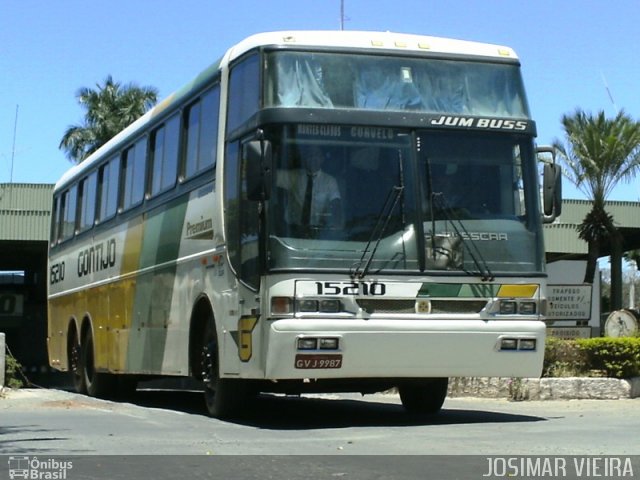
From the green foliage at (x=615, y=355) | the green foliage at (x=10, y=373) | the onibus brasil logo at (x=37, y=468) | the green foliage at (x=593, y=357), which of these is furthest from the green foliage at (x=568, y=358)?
the onibus brasil logo at (x=37, y=468)

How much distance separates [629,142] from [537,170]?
27.5 m

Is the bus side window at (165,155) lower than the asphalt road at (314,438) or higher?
higher

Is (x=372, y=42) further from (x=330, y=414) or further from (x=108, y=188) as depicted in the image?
(x=108, y=188)

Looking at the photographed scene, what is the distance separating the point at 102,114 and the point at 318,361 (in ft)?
129

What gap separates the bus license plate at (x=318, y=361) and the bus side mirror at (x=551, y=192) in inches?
105

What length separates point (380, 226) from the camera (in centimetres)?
1184

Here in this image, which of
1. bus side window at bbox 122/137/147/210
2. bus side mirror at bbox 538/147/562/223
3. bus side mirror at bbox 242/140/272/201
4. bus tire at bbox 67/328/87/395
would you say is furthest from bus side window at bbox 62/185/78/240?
bus side mirror at bbox 538/147/562/223

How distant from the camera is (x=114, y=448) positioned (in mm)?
10109

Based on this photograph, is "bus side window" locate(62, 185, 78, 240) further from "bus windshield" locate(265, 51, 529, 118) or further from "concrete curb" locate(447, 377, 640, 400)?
"bus windshield" locate(265, 51, 529, 118)

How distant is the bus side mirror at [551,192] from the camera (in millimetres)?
12531

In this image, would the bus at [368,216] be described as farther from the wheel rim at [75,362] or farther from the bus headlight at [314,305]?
the wheel rim at [75,362]

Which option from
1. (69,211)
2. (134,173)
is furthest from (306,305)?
(69,211)

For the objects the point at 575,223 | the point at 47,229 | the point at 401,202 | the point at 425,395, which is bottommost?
the point at 425,395

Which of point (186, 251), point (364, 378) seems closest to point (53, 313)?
point (186, 251)
